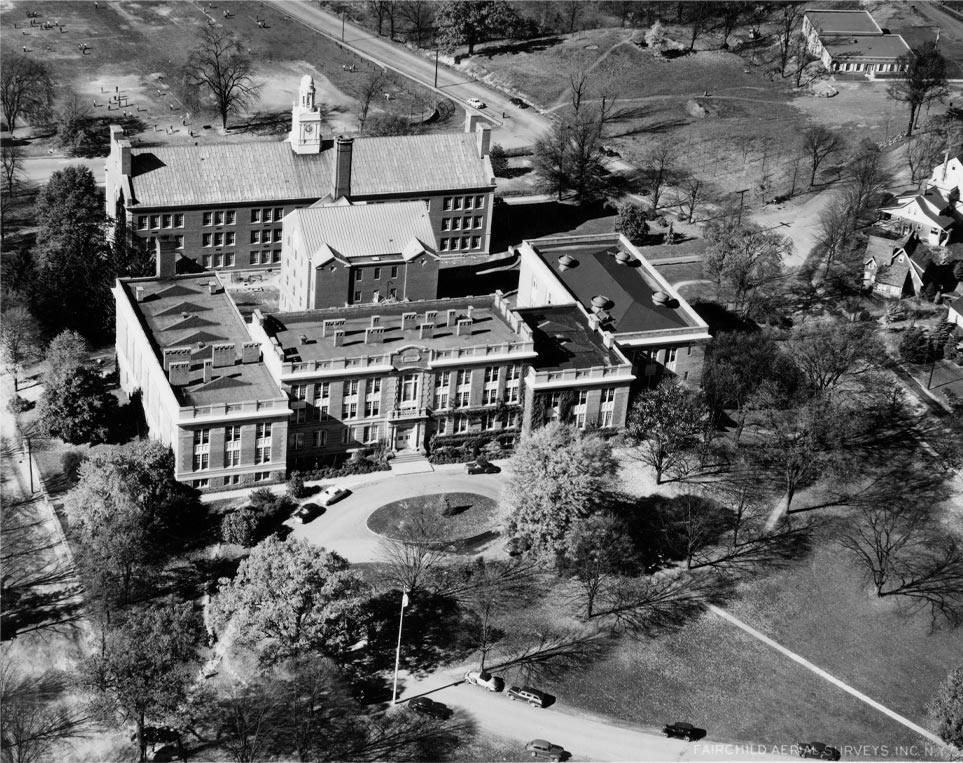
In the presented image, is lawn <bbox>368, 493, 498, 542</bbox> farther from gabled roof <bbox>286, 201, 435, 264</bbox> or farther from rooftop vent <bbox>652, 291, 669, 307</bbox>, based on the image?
gabled roof <bbox>286, 201, 435, 264</bbox>

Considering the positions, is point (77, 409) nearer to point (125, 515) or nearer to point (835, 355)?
point (125, 515)

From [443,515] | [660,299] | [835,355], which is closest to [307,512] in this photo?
[443,515]

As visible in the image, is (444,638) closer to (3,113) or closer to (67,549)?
(67,549)

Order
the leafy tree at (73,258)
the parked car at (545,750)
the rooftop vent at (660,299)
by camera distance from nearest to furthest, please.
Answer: the parked car at (545,750), the rooftop vent at (660,299), the leafy tree at (73,258)

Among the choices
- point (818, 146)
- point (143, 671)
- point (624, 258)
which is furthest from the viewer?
point (818, 146)

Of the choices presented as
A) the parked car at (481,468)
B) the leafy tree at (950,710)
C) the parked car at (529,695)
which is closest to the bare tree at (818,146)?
the parked car at (481,468)

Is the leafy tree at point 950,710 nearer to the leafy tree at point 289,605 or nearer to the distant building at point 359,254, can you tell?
the leafy tree at point 289,605
